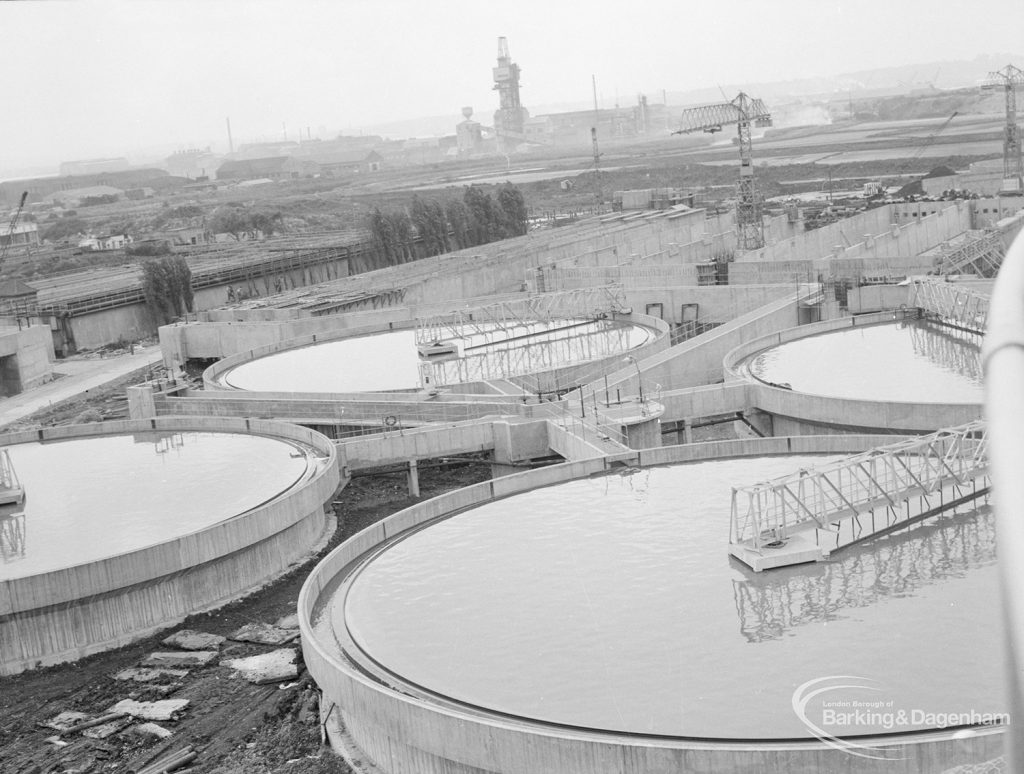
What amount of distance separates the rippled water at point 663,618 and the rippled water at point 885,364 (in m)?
5.86

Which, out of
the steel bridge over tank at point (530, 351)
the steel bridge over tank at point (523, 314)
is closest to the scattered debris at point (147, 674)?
the steel bridge over tank at point (530, 351)

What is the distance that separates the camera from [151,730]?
39.9 feet

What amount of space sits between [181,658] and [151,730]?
1.61 m

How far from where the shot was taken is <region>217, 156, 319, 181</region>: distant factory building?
6152 inches

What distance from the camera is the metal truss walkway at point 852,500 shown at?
11.6 m

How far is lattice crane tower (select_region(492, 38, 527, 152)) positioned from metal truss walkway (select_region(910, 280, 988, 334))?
149374mm

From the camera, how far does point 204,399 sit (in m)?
22.5

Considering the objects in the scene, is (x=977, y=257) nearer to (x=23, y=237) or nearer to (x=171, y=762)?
Result: (x=171, y=762)

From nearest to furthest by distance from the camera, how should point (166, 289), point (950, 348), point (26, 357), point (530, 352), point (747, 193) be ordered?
1. point (950, 348)
2. point (530, 352)
3. point (26, 357)
4. point (166, 289)
5. point (747, 193)

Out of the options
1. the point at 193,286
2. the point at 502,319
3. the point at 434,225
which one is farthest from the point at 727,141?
the point at 502,319

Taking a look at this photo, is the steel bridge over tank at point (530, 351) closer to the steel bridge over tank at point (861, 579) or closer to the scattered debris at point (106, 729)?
the scattered debris at point (106, 729)

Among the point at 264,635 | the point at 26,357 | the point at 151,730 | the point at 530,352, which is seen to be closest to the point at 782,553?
the point at 264,635

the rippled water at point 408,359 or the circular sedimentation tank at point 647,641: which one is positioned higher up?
the rippled water at point 408,359

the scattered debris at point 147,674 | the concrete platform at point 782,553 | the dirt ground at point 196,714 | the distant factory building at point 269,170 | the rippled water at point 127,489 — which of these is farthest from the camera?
the distant factory building at point 269,170
